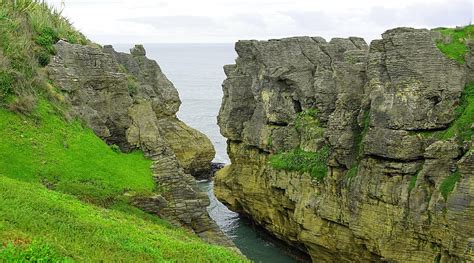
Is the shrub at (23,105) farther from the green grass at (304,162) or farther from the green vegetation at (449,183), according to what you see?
the green vegetation at (449,183)

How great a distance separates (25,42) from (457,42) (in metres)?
24.4

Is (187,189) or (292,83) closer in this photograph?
(187,189)

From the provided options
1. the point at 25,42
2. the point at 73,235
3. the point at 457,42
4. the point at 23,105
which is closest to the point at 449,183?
the point at 457,42

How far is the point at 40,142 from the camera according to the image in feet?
90.2

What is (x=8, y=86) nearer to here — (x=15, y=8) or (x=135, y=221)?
(x=15, y=8)

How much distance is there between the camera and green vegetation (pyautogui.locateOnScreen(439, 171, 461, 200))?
28.0 metres

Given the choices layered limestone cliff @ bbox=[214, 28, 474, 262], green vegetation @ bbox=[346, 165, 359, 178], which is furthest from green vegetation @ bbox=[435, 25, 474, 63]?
green vegetation @ bbox=[346, 165, 359, 178]

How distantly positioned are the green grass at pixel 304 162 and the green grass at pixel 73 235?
15499 millimetres

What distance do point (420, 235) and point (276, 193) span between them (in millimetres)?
13290

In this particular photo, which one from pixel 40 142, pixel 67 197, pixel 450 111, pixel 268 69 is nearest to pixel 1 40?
pixel 40 142

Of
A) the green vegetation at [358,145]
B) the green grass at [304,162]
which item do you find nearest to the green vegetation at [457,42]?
the green vegetation at [358,145]

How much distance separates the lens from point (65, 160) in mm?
27047

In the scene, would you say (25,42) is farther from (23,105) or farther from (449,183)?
(449,183)

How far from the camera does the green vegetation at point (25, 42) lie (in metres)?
29.3
